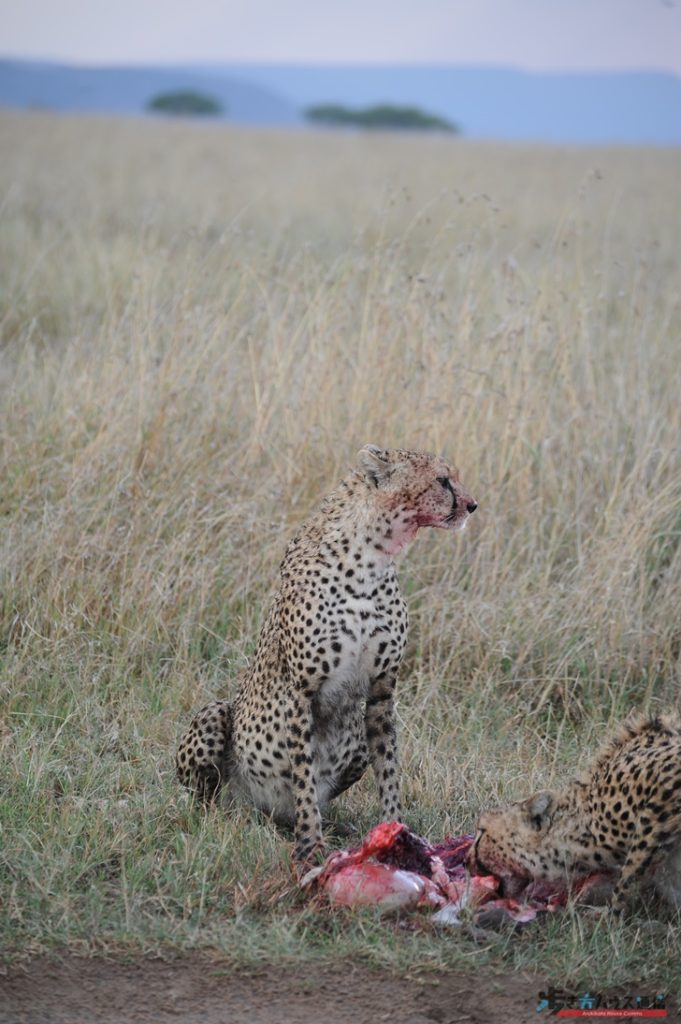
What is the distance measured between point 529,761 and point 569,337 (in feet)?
6.46

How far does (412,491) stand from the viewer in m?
3.20

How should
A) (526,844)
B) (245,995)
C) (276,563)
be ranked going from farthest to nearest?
1. (276,563)
2. (526,844)
3. (245,995)

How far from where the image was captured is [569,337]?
17.0ft

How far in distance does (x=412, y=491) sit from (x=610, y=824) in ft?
2.88

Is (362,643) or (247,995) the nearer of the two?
(247,995)

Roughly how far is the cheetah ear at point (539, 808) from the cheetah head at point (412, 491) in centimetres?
66

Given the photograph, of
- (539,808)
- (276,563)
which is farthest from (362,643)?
(276,563)

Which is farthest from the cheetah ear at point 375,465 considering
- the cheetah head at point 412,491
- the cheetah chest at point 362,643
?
the cheetah chest at point 362,643

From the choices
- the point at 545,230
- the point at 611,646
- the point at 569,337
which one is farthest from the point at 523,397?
the point at 545,230

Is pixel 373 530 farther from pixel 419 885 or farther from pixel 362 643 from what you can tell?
pixel 419 885

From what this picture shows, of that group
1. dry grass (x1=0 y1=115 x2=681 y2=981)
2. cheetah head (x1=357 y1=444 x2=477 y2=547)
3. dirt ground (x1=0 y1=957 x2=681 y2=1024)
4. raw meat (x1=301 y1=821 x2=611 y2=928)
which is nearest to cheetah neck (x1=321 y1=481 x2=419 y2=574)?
cheetah head (x1=357 y1=444 x2=477 y2=547)

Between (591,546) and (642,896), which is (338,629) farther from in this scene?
(591,546)

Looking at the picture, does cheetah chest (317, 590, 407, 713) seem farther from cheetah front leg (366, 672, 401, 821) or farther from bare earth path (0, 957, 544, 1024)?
bare earth path (0, 957, 544, 1024)

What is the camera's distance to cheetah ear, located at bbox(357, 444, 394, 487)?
126 inches
